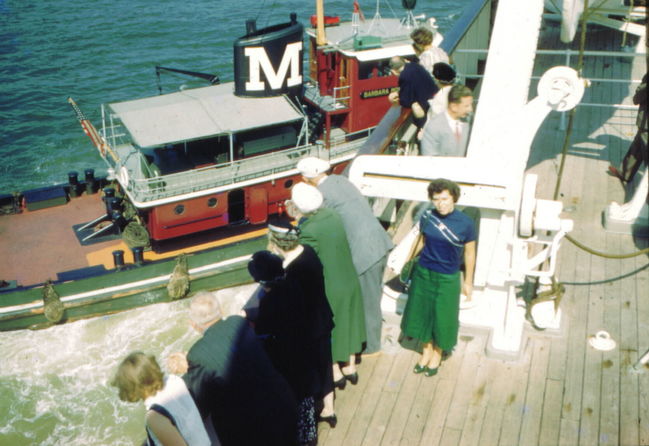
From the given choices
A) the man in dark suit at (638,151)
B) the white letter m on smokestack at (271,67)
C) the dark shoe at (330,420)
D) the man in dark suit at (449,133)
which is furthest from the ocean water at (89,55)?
the dark shoe at (330,420)

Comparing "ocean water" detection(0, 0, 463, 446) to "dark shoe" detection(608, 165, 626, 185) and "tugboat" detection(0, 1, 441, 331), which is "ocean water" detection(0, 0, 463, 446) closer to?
"tugboat" detection(0, 1, 441, 331)

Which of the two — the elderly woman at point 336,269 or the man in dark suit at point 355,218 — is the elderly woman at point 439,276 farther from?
the elderly woman at point 336,269

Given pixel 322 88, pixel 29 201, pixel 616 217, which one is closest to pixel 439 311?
pixel 616 217

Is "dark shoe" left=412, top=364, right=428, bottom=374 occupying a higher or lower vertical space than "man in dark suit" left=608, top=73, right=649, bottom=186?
lower

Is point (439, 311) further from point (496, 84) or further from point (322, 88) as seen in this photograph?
point (322, 88)

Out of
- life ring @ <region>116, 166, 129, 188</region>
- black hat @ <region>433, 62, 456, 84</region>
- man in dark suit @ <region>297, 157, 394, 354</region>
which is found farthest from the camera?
life ring @ <region>116, 166, 129, 188</region>

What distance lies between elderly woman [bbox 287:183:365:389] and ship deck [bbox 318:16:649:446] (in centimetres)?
38

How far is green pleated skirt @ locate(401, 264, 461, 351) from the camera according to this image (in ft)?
13.6

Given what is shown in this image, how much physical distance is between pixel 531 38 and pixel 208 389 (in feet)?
10.0

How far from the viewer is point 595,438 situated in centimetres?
389

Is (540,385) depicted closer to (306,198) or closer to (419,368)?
(419,368)

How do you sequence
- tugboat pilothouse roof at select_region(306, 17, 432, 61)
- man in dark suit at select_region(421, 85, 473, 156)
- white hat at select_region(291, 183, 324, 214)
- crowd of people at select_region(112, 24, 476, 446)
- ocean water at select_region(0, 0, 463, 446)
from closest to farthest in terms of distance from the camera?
crowd of people at select_region(112, 24, 476, 446) < white hat at select_region(291, 183, 324, 214) < man in dark suit at select_region(421, 85, 473, 156) < ocean water at select_region(0, 0, 463, 446) < tugboat pilothouse roof at select_region(306, 17, 432, 61)

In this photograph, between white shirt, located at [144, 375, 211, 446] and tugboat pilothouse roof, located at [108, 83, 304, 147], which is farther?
tugboat pilothouse roof, located at [108, 83, 304, 147]

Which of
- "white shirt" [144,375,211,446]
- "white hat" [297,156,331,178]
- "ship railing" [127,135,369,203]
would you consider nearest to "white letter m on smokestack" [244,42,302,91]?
"ship railing" [127,135,369,203]
